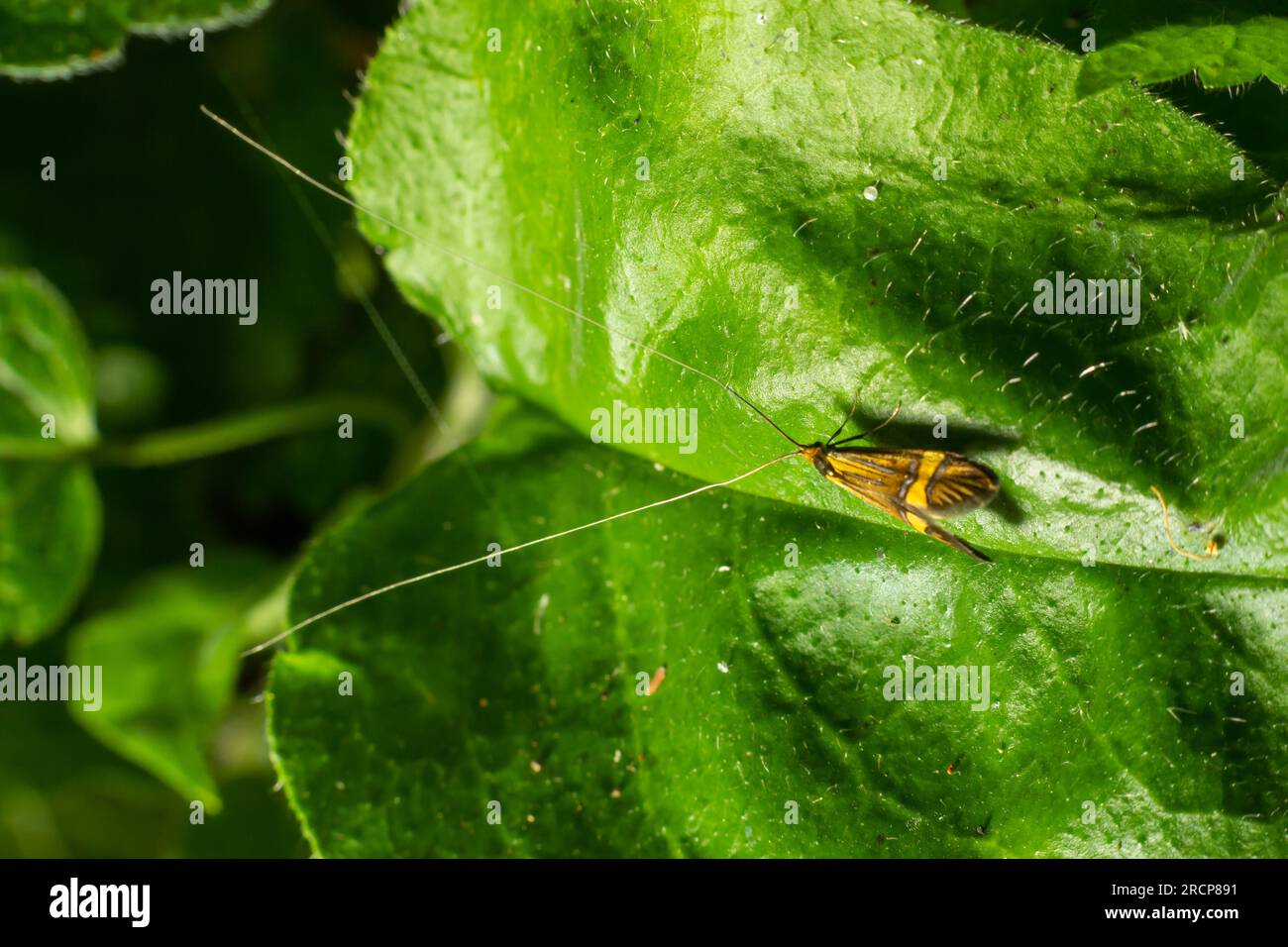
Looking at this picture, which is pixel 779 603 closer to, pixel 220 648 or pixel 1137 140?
pixel 1137 140

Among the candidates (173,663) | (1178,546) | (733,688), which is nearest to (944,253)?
(1178,546)

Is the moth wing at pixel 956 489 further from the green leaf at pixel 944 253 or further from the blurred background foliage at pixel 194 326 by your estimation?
the blurred background foliage at pixel 194 326

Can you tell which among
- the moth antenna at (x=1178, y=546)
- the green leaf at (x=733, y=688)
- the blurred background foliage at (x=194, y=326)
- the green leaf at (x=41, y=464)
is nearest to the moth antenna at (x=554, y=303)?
the green leaf at (x=733, y=688)

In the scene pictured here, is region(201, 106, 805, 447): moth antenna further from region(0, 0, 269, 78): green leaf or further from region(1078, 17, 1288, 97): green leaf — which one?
region(1078, 17, 1288, 97): green leaf

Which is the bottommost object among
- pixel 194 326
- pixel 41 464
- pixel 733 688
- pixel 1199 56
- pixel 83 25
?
pixel 733 688

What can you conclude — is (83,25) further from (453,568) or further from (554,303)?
(453,568)
